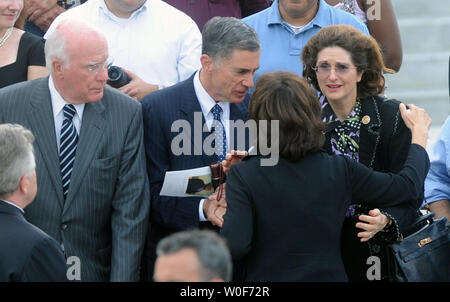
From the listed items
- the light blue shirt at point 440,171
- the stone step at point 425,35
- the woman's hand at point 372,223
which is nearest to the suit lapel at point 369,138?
the woman's hand at point 372,223

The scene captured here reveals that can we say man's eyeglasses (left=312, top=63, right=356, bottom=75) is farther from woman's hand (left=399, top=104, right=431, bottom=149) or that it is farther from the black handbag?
the black handbag

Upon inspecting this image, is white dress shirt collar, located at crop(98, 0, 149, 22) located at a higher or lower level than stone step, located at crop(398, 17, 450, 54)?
higher

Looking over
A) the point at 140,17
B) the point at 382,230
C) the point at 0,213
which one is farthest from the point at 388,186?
the point at 140,17

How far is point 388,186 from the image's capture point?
4125 millimetres

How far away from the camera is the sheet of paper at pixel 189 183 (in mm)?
4547

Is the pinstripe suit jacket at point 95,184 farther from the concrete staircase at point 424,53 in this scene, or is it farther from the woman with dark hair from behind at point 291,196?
the concrete staircase at point 424,53

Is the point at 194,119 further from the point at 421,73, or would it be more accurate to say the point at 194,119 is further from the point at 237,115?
the point at 421,73

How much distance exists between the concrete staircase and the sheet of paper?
5.45 metres

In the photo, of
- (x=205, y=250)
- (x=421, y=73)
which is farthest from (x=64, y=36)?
(x=421, y=73)

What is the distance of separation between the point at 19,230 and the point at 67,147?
878 millimetres

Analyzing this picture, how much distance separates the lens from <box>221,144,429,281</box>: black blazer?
3.87 m

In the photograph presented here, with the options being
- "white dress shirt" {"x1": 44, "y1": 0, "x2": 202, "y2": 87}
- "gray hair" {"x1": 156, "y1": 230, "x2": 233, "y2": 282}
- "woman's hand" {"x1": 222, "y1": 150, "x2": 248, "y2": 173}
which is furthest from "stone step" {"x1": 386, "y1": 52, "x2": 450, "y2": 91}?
"gray hair" {"x1": 156, "y1": 230, "x2": 233, "y2": 282}

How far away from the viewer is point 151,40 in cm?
537

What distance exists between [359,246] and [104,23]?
80.0 inches
